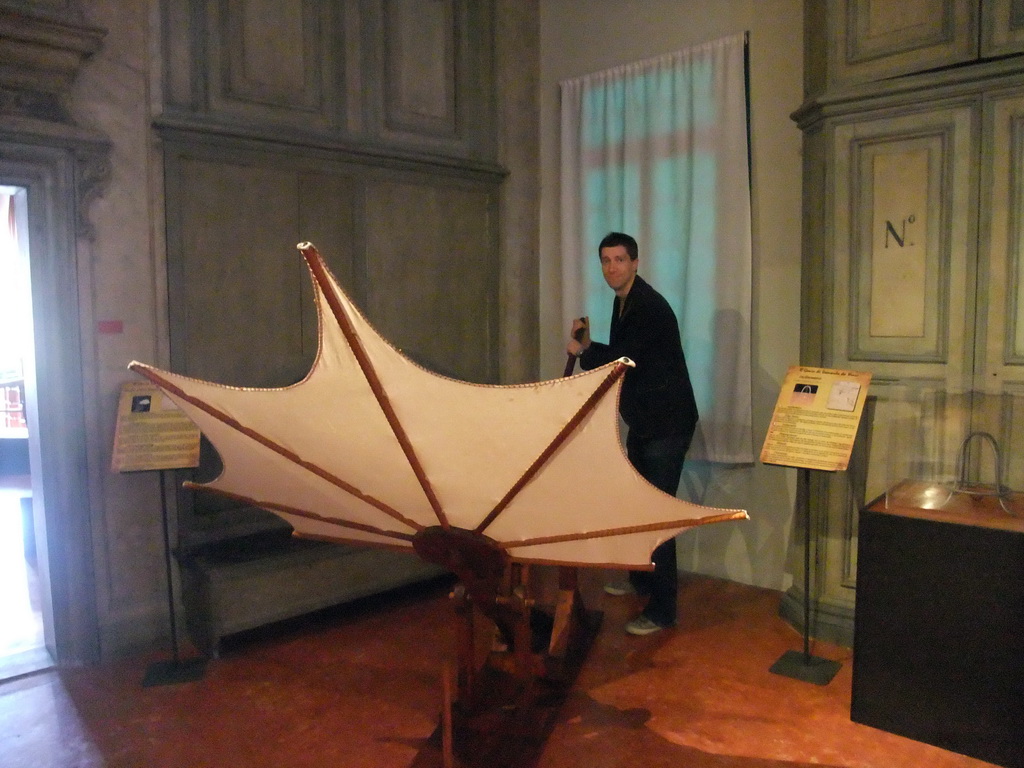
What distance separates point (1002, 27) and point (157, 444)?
128 inches

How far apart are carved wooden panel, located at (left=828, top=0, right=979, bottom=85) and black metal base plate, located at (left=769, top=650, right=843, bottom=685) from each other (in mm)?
2154

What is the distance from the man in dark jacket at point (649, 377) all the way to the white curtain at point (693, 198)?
2.09ft

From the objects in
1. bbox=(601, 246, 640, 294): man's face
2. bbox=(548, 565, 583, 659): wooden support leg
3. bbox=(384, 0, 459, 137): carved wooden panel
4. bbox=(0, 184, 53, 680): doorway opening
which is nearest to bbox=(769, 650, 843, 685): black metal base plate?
bbox=(548, 565, 583, 659): wooden support leg

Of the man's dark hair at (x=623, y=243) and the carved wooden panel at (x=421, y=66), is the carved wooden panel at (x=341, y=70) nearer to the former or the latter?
the carved wooden panel at (x=421, y=66)

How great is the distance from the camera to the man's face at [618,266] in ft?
10.2

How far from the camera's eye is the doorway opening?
9.64ft

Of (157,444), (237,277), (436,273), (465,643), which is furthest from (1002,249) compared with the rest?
(157,444)

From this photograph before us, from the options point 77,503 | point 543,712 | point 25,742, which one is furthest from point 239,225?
point 543,712

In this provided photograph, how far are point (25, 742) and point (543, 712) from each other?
1613 millimetres

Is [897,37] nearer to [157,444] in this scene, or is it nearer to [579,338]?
[579,338]

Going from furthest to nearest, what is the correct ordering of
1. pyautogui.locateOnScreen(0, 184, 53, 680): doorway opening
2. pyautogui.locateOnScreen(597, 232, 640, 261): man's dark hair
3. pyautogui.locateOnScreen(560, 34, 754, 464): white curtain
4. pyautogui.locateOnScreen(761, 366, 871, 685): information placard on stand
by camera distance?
pyautogui.locateOnScreen(560, 34, 754, 464): white curtain → pyautogui.locateOnScreen(597, 232, 640, 261): man's dark hair → pyautogui.locateOnScreen(0, 184, 53, 680): doorway opening → pyautogui.locateOnScreen(761, 366, 871, 685): information placard on stand

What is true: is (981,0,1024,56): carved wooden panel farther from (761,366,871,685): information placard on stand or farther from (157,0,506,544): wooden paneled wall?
(157,0,506,544): wooden paneled wall

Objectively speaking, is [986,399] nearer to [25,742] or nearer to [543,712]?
[543,712]

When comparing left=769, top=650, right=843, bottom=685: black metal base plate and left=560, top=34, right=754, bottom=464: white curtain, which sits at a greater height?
left=560, top=34, right=754, bottom=464: white curtain
